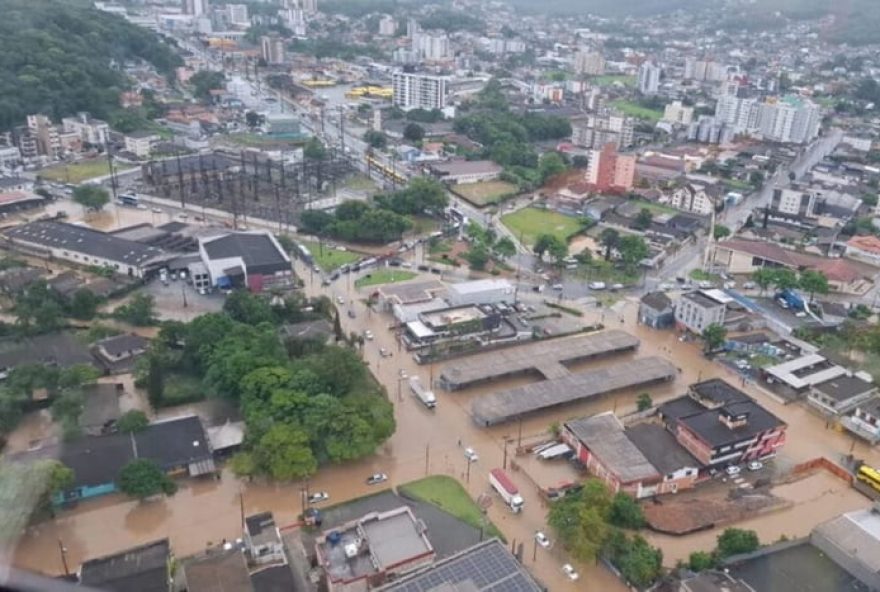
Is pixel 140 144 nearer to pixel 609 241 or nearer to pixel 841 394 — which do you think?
pixel 609 241

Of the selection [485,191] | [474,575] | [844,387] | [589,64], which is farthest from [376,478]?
[589,64]

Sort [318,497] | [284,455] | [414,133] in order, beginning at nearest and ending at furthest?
[284,455], [318,497], [414,133]

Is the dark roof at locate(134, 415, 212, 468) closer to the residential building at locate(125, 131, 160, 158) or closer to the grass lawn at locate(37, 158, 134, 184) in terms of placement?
the grass lawn at locate(37, 158, 134, 184)

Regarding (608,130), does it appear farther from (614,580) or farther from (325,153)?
(614,580)

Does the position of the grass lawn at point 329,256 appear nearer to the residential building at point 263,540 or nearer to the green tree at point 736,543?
the residential building at point 263,540

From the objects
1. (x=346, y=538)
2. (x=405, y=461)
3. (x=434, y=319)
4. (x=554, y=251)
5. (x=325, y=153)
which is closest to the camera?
(x=346, y=538)

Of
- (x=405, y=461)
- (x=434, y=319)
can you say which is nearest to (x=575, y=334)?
(x=434, y=319)

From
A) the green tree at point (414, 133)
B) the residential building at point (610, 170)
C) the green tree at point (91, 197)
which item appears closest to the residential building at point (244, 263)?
the green tree at point (91, 197)
